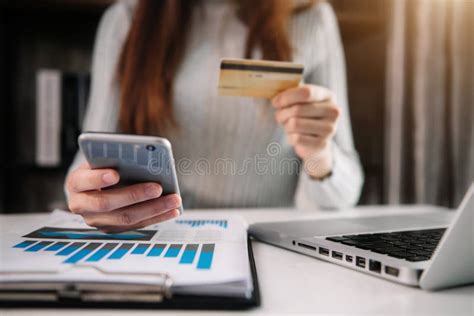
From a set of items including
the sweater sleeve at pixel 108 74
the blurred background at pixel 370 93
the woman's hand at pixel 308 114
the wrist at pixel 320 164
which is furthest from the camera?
the blurred background at pixel 370 93

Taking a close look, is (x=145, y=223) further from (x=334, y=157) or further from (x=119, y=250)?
(x=334, y=157)

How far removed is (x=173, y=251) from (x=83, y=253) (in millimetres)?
75

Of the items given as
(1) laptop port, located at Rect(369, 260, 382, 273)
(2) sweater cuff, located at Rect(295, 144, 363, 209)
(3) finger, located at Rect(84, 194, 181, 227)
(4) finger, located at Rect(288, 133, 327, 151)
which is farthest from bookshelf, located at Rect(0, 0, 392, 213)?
(1) laptop port, located at Rect(369, 260, 382, 273)

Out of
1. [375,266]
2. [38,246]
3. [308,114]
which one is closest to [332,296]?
[375,266]

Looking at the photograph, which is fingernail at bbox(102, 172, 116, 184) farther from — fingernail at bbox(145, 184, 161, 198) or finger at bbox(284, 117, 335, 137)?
finger at bbox(284, 117, 335, 137)

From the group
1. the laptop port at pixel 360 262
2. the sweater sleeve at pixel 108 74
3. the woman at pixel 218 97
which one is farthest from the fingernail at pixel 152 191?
the sweater sleeve at pixel 108 74

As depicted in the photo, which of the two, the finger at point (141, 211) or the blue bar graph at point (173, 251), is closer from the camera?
the blue bar graph at point (173, 251)

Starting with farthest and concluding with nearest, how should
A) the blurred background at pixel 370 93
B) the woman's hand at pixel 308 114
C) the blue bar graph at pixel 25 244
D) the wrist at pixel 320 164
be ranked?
1. the blurred background at pixel 370 93
2. the wrist at pixel 320 164
3. the woman's hand at pixel 308 114
4. the blue bar graph at pixel 25 244

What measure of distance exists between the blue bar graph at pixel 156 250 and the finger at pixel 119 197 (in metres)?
0.07

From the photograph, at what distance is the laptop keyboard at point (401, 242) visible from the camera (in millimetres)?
351

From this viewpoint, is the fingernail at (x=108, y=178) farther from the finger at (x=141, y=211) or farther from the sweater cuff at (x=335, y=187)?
the sweater cuff at (x=335, y=187)

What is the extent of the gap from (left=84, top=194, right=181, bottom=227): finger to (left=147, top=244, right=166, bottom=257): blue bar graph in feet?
0.23

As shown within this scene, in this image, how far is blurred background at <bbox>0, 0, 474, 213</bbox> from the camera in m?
1.08

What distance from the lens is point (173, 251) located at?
1.18ft
